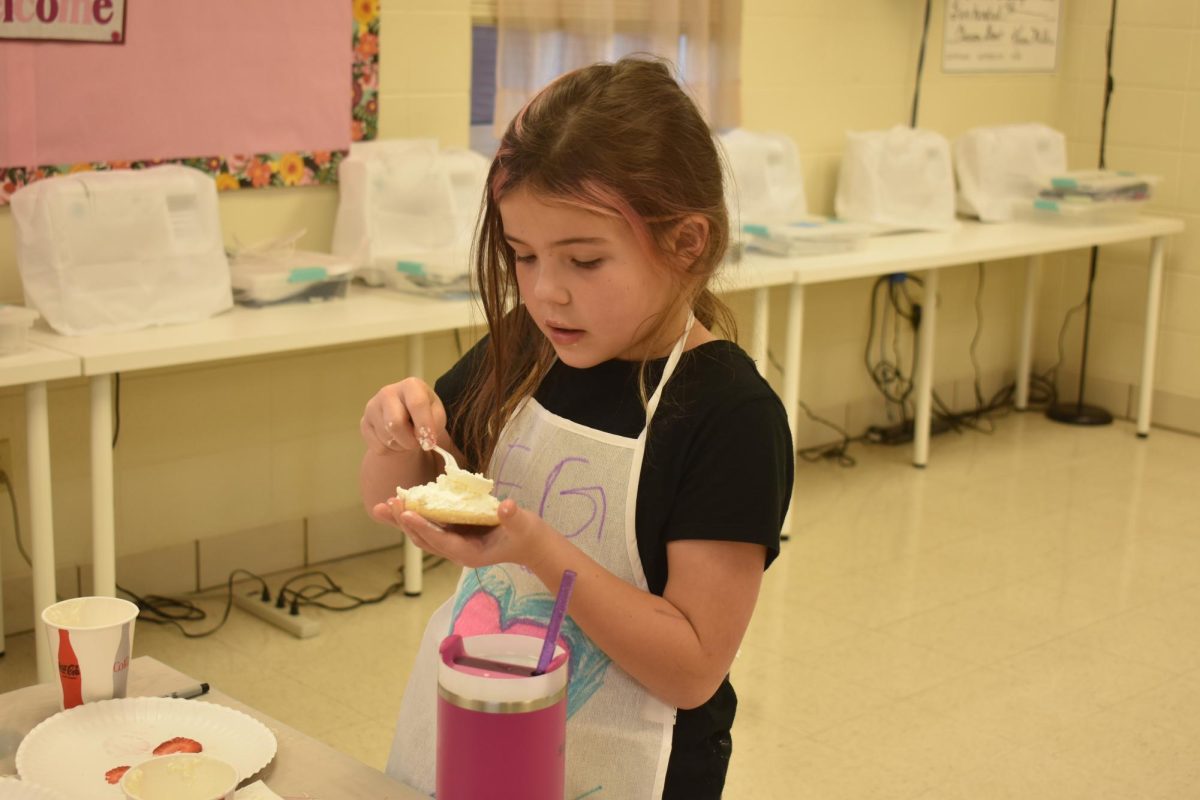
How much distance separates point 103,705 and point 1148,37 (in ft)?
15.3

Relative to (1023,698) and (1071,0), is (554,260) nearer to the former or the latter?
(1023,698)

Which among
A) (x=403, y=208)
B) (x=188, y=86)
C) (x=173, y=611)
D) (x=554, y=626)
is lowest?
(x=173, y=611)

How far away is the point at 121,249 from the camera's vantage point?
2.76 meters

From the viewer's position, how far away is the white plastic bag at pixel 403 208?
3240 mm

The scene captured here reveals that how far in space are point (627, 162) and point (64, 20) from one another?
77.6 inches

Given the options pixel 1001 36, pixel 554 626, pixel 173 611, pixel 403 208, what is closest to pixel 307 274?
pixel 403 208

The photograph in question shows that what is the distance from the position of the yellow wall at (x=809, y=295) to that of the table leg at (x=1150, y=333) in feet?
0.56

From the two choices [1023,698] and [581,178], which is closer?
[581,178]

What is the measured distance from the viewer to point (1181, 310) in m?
4.99

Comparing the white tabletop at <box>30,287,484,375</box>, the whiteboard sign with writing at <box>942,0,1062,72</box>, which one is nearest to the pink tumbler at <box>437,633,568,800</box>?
the white tabletop at <box>30,287,484,375</box>

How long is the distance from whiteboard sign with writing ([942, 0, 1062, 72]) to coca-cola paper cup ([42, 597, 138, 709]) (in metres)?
4.09

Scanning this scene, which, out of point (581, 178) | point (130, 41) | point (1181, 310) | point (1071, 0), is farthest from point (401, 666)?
point (1071, 0)

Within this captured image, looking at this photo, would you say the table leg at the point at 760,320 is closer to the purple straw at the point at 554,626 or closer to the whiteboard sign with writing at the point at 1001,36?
the whiteboard sign with writing at the point at 1001,36

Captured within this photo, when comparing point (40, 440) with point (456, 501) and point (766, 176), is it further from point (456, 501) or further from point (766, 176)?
point (766, 176)
